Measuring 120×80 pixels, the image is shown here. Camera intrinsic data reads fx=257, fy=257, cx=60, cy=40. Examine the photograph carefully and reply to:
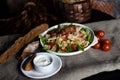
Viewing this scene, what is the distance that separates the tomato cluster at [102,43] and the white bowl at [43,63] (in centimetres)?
26

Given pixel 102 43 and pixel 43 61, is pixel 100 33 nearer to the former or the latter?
pixel 102 43

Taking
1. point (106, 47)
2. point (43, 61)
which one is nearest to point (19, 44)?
point (43, 61)

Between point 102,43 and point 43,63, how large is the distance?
0.34 meters

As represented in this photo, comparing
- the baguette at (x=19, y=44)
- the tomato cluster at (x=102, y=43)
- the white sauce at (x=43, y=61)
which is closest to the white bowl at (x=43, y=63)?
the white sauce at (x=43, y=61)

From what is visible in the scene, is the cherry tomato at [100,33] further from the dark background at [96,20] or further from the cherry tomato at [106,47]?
the dark background at [96,20]

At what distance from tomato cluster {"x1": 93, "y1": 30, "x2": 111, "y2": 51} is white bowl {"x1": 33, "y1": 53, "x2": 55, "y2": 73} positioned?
262 mm

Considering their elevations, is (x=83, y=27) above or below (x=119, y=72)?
above

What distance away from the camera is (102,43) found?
4.29ft

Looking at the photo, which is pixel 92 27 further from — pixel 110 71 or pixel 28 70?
pixel 28 70

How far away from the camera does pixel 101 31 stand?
53.9 inches

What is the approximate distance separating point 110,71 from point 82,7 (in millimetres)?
448

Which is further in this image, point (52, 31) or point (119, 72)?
point (52, 31)

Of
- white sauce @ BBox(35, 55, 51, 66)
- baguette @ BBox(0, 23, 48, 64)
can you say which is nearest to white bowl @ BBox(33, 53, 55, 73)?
white sauce @ BBox(35, 55, 51, 66)

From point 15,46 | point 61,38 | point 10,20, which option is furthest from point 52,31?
point 10,20
